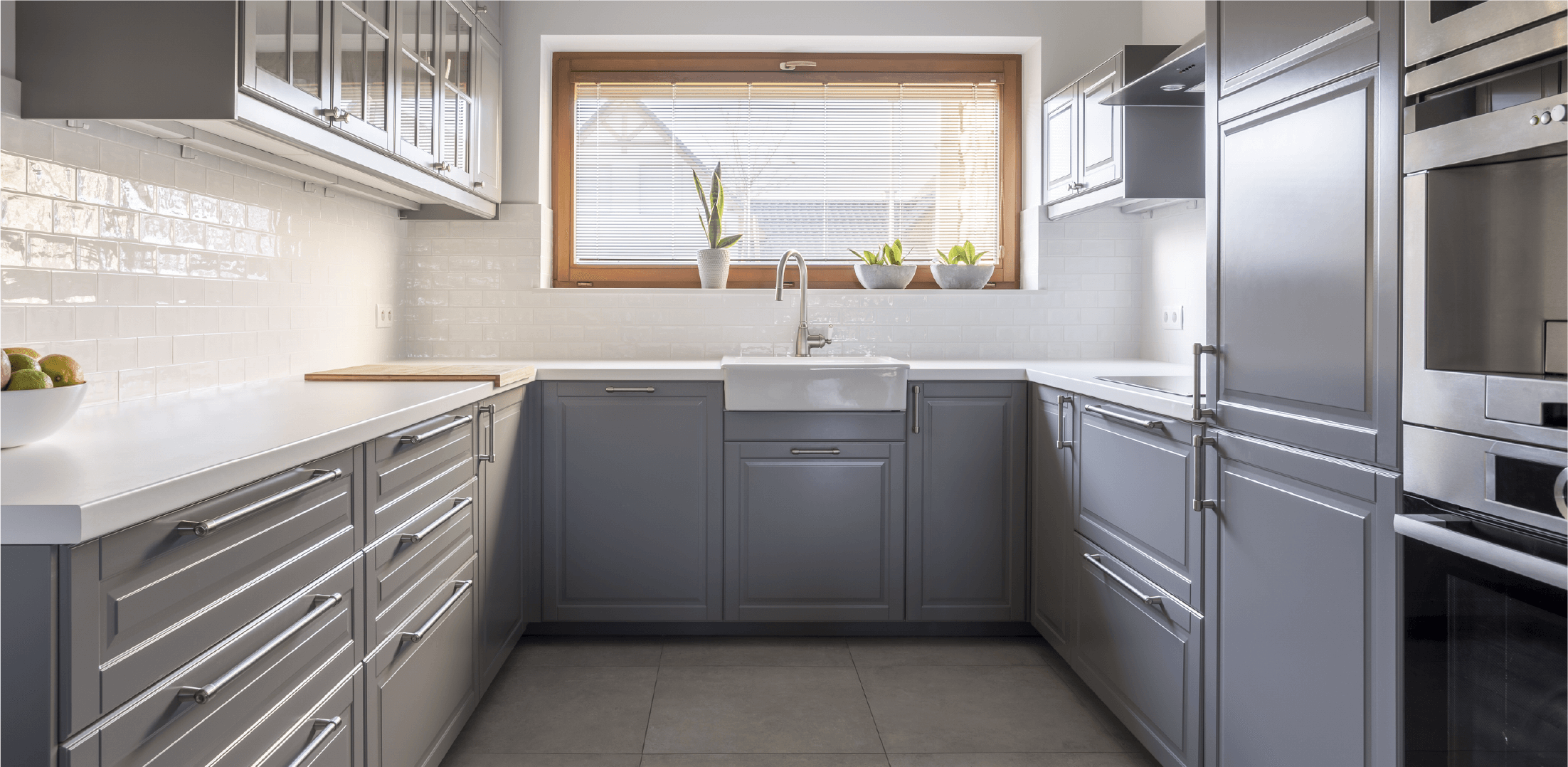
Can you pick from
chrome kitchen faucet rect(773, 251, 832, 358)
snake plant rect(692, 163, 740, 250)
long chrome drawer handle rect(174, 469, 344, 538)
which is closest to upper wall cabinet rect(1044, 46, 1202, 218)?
chrome kitchen faucet rect(773, 251, 832, 358)

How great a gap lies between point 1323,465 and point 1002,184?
2421mm

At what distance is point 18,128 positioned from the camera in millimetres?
1559

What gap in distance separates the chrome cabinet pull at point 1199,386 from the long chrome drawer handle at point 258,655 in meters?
1.61

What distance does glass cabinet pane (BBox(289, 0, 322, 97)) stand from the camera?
177 centimetres

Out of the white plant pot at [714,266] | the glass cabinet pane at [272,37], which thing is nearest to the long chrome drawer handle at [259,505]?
the glass cabinet pane at [272,37]

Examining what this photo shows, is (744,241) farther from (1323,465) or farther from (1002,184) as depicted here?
(1323,465)

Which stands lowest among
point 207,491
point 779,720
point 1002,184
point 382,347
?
point 779,720

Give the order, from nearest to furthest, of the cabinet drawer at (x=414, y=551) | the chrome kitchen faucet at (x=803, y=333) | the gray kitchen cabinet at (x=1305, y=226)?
the gray kitchen cabinet at (x=1305, y=226) → the cabinet drawer at (x=414, y=551) → the chrome kitchen faucet at (x=803, y=333)

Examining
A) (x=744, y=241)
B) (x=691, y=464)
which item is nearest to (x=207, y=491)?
(x=691, y=464)

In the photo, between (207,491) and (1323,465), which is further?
(1323,465)

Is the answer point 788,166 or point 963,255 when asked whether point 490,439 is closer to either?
point 788,166

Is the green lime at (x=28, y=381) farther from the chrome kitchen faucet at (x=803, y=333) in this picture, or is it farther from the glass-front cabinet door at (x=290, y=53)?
the chrome kitchen faucet at (x=803, y=333)

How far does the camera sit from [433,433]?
76.2 inches

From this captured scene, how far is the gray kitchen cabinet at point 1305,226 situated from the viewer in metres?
1.35
